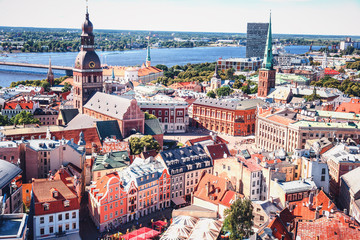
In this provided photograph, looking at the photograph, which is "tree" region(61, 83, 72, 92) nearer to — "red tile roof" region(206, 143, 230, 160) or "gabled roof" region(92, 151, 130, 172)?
"gabled roof" region(92, 151, 130, 172)

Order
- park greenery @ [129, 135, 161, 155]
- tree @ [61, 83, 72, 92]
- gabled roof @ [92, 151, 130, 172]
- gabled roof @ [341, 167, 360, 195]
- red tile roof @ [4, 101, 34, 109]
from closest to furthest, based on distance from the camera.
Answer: gabled roof @ [341, 167, 360, 195] < gabled roof @ [92, 151, 130, 172] < park greenery @ [129, 135, 161, 155] < red tile roof @ [4, 101, 34, 109] < tree @ [61, 83, 72, 92]

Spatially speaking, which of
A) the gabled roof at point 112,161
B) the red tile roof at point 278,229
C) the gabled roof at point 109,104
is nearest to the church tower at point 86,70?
the gabled roof at point 109,104

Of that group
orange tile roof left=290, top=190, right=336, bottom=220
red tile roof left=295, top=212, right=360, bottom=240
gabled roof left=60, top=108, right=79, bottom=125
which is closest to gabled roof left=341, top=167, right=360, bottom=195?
orange tile roof left=290, top=190, right=336, bottom=220

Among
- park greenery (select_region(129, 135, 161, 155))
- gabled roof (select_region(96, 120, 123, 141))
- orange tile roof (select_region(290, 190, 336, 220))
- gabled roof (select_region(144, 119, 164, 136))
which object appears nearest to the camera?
orange tile roof (select_region(290, 190, 336, 220))

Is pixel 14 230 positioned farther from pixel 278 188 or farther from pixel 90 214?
pixel 278 188

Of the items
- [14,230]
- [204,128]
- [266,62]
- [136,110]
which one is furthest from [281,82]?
[14,230]

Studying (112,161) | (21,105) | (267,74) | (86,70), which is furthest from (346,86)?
(112,161)

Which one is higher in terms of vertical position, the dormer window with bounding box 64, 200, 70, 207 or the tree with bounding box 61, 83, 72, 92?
the tree with bounding box 61, 83, 72, 92
